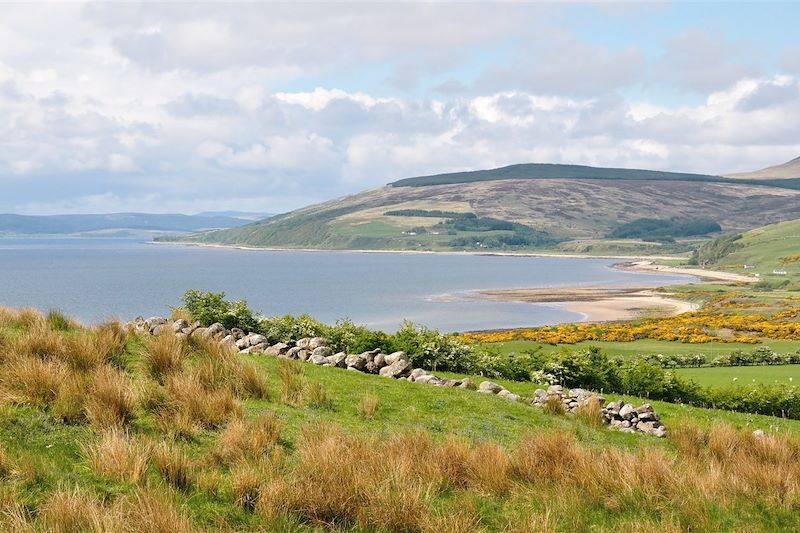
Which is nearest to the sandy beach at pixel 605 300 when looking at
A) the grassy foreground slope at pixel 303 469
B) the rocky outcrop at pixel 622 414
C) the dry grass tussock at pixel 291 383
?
the rocky outcrop at pixel 622 414

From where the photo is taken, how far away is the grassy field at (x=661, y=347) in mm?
44741

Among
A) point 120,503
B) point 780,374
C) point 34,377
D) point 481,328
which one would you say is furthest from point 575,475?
point 481,328

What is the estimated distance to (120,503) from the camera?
6145 mm

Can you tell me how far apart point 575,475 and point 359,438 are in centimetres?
273

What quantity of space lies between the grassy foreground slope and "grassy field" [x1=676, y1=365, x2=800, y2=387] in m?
21.1

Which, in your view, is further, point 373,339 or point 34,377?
point 373,339

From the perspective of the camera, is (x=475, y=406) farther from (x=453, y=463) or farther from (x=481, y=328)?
(x=481, y=328)

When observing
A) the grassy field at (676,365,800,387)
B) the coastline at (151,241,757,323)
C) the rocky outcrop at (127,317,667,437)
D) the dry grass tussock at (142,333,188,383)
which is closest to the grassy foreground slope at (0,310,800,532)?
the dry grass tussock at (142,333,188,383)

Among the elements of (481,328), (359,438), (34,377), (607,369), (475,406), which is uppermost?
(34,377)

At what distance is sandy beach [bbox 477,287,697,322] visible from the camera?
86250 mm

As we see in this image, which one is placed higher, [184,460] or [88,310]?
[184,460]

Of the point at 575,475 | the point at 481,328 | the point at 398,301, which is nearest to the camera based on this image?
the point at 575,475

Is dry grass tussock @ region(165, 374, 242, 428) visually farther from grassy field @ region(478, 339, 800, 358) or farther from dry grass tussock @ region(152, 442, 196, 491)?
grassy field @ region(478, 339, 800, 358)

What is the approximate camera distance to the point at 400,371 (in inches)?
675
